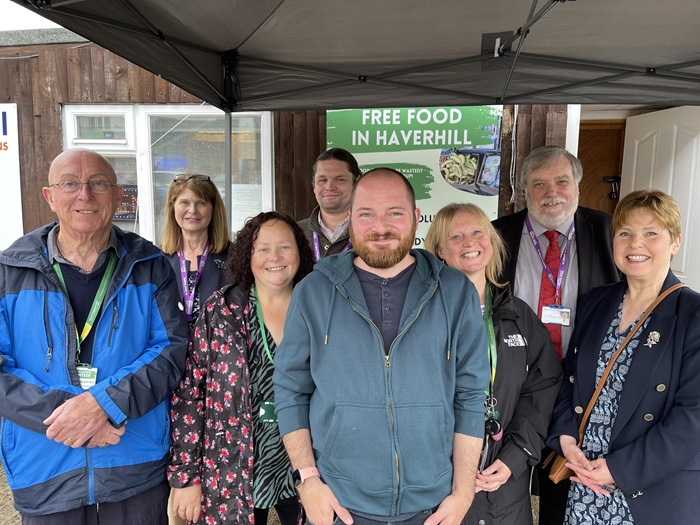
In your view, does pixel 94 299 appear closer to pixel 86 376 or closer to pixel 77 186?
pixel 86 376

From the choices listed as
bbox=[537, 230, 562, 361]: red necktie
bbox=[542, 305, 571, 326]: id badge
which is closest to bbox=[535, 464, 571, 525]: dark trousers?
bbox=[537, 230, 562, 361]: red necktie

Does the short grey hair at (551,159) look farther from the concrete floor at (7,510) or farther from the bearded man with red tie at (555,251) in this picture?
the concrete floor at (7,510)

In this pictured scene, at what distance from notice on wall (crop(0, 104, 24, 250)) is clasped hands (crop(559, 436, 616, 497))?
5.06m

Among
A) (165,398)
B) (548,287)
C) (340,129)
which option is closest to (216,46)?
(340,129)

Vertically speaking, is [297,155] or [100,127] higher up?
[100,127]

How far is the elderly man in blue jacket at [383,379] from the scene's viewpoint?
4.54 ft

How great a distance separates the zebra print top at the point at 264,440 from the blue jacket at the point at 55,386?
309 mm

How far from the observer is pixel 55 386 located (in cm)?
156

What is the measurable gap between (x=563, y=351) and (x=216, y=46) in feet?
8.26

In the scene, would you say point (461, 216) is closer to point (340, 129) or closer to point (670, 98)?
point (670, 98)

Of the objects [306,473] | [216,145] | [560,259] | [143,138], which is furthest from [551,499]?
[143,138]

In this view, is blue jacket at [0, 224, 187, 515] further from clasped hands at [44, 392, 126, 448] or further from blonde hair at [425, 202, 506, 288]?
blonde hair at [425, 202, 506, 288]

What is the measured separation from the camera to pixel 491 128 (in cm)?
398

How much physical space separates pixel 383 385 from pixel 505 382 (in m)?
0.58
